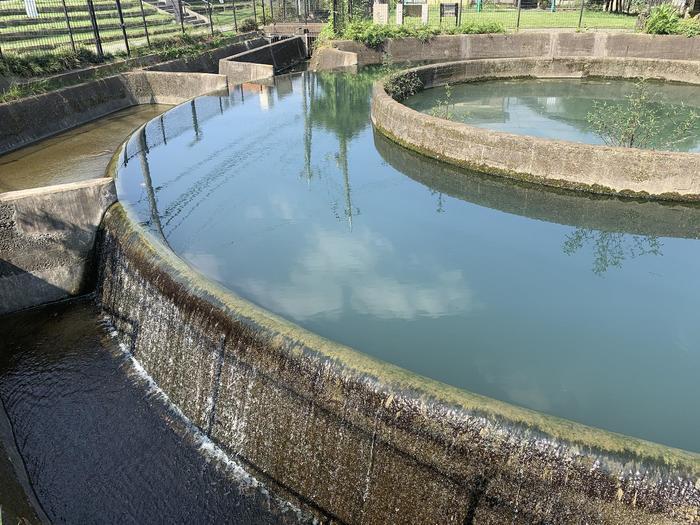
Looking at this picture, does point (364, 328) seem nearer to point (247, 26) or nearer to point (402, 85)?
point (402, 85)

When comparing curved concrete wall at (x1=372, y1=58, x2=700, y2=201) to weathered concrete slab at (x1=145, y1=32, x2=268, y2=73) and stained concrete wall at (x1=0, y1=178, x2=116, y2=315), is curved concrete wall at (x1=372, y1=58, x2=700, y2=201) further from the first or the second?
weathered concrete slab at (x1=145, y1=32, x2=268, y2=73)

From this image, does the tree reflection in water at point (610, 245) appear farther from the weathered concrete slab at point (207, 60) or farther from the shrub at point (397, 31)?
the shrub at point (397, 31)

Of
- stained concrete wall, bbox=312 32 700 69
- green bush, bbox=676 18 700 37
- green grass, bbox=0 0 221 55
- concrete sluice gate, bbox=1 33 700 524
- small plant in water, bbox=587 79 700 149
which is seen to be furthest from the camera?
stained concrete wall, bbox=312 32 700 69

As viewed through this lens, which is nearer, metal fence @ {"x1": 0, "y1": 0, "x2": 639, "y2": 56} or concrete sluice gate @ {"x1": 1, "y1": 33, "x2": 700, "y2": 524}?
concrete sluice gate @ {"x1": 1, "y1": 33, "x2": 700, "y2": 524}

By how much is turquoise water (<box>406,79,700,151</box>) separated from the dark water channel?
313 inches

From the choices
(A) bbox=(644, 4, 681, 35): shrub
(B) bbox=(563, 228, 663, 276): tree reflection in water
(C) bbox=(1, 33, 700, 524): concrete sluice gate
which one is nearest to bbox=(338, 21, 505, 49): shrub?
(A) bbox=(644, 4, 681, 35): shrub

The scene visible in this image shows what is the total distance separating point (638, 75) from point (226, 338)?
15.6m

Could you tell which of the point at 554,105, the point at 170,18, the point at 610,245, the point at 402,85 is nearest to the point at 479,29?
the point at 554,105

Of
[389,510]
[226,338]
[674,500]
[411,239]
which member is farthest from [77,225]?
[674,500]

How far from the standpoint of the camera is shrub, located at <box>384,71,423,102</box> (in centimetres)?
1249

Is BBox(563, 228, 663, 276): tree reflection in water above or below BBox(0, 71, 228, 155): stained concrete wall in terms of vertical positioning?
below

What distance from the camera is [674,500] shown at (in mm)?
2967

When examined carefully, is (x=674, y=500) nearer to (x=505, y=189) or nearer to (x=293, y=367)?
(x=293, y=367)

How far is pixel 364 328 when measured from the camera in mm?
5488
